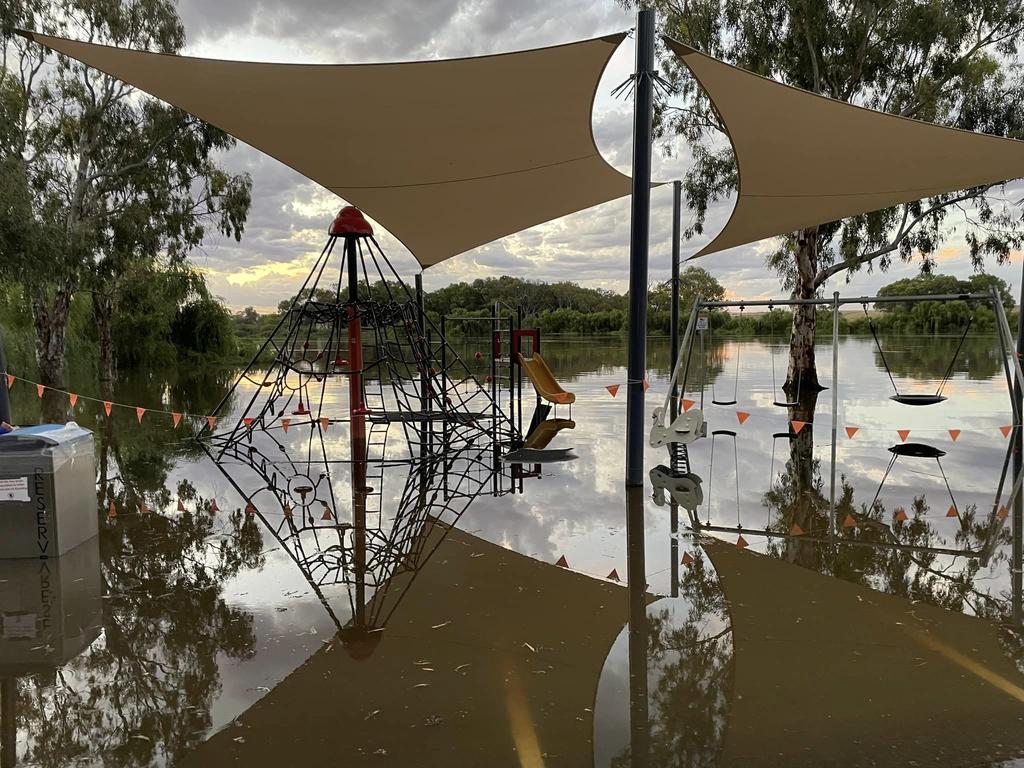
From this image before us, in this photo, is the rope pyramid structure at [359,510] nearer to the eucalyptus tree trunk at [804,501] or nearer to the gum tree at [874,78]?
the eucalyptus tree trunk at [804,501]

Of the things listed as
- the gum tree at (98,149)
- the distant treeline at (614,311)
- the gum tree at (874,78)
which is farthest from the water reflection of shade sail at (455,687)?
the distant treeline at (614,311)

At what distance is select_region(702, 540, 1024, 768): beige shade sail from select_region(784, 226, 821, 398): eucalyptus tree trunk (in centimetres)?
→ 1077

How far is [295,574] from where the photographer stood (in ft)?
12.6

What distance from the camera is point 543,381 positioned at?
32.8 ft

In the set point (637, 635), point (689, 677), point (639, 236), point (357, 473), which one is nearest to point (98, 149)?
point (357, 473)

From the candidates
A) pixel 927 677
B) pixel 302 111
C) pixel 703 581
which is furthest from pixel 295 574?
pixel 302 111

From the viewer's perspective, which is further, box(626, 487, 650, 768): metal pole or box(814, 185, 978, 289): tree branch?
box(814, 185, 978, 289): tree branch

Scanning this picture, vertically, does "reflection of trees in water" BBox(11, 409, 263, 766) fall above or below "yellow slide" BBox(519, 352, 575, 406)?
below

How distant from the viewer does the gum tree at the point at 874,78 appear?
12500 mm

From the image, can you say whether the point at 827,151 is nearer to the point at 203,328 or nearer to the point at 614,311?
the point at 203,328

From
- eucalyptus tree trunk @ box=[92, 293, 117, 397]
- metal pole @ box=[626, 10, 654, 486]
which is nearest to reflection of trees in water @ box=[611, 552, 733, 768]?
metal pole @ box=[626, 10, 654, 486]

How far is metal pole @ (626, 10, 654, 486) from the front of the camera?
5355 millimetres

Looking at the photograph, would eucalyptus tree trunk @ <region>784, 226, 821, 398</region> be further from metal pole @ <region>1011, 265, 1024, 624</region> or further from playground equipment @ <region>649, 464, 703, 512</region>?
playground equipment @ <region>649, 464, 703, 512</region>

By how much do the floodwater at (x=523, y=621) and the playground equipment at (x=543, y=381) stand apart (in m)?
2.83
